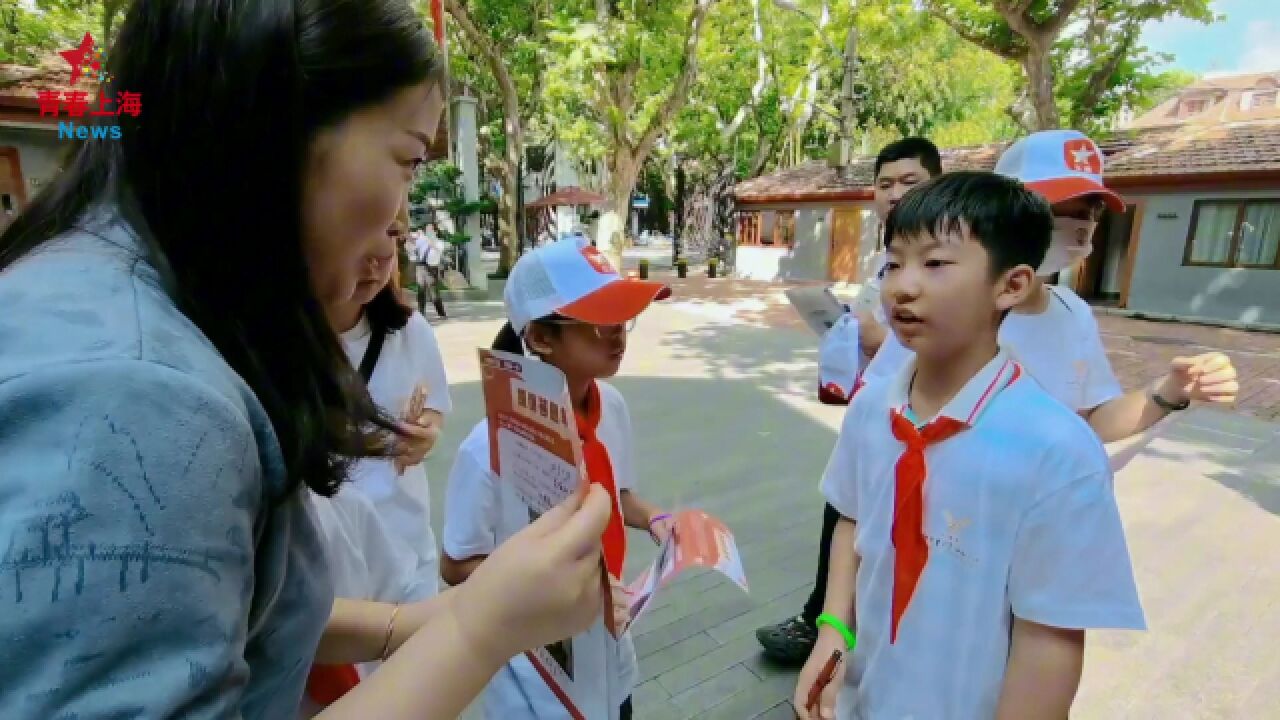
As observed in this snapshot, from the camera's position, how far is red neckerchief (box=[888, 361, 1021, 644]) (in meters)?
1.23

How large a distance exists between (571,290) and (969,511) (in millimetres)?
868

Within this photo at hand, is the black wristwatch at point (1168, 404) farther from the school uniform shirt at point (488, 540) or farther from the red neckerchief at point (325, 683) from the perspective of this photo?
the red neckerchief at point (325, 683)

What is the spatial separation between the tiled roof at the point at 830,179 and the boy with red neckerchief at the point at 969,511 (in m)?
14.3

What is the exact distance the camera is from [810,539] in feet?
11.5

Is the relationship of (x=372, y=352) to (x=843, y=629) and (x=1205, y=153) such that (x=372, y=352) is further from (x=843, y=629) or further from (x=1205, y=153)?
(x=1205, y=153)

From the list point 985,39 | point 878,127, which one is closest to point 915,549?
point 985,39

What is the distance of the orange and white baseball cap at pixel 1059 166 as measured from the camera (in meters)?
1.81

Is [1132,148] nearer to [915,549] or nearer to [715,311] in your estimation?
[715,311]

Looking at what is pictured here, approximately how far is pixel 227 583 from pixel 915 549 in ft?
3.59

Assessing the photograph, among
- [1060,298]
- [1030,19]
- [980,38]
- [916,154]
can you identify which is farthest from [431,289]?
[1060,298]

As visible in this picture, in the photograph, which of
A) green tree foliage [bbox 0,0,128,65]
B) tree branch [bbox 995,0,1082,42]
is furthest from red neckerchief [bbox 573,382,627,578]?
tree branch [bbox 995,0,1082,42]

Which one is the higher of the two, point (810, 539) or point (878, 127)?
point (878, 127)

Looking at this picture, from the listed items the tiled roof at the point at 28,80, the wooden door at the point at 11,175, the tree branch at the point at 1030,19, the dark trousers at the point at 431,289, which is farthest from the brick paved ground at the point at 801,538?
the wooden door at the point at 11,175

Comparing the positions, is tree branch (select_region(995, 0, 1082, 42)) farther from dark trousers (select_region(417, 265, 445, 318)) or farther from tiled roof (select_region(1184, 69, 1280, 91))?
tiled roof (select_region(1184, 69, 1280, 91))
